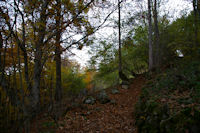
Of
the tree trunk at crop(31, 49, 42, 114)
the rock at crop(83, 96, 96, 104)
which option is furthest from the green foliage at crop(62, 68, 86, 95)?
the tree trunk at crop(31, 49, 42, 114)

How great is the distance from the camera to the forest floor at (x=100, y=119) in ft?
13.3

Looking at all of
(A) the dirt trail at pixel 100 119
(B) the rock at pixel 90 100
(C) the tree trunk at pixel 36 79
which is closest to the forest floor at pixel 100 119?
(A) the dirt trail at pixel 100 119

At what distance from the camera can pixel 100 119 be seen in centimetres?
483

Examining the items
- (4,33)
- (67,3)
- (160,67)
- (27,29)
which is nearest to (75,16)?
(67,3)

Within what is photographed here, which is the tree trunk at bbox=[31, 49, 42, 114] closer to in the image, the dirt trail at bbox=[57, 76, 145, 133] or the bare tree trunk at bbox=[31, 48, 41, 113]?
the bare tree trunk at bbox=[31, 48, 41, 113]

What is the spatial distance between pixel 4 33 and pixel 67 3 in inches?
63.0

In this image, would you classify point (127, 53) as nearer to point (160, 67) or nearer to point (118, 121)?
point (160, 67)

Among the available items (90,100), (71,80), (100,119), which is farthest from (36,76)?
(71,80)

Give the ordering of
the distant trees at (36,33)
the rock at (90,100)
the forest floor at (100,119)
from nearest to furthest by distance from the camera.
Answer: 1. the distant trees at (36,33)
2. the forest floor at (100,119)
3. the rock at (90,100)

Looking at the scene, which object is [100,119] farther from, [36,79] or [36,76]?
[36,76]

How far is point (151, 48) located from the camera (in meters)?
8.96

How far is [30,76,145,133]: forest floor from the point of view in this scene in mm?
4062

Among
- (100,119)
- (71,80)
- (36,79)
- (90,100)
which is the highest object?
(36,79)

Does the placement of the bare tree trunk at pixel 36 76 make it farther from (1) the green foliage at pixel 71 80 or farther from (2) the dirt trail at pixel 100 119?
(1) the green foliage at pixel 71 80
